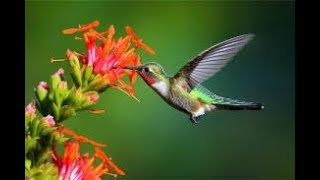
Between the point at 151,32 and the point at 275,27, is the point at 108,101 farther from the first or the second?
the point at 275,27

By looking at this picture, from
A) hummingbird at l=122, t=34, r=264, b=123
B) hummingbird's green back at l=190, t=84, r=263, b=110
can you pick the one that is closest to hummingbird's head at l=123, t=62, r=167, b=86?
hummingbird at l=122, t=34, r=264, b=123

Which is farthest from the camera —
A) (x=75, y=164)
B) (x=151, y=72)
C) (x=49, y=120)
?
(x=151, y=72)

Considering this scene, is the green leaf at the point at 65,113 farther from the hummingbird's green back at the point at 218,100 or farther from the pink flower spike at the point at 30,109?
the hummingbird's green back at the point at 218,100

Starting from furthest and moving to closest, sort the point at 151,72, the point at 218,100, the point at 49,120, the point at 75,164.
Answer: the point at 218,100
the point at 151,72
the point at 75,164
the point at 49,120

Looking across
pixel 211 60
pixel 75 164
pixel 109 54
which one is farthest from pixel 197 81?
pixel 75 164

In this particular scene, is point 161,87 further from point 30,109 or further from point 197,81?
point 30,109

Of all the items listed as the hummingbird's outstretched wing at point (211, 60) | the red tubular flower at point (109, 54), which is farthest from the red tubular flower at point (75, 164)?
the hummingbird's outstretched wing at point (211, 60)
